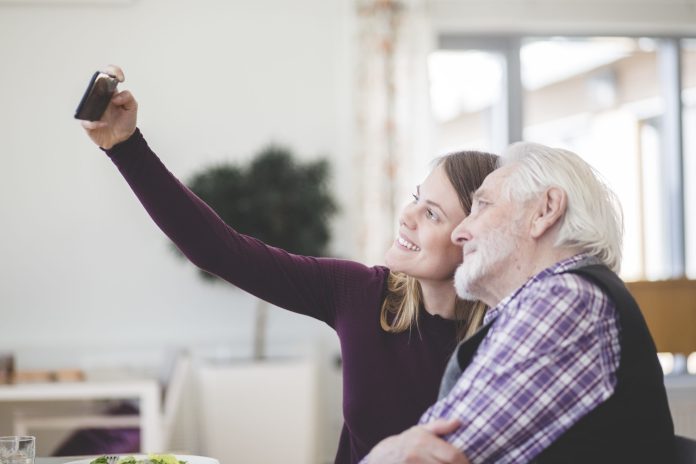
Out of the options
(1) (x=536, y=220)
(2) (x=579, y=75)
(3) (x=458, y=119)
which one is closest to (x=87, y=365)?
(3) (x=458, y=119)

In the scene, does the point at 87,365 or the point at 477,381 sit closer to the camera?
the point at 477,381

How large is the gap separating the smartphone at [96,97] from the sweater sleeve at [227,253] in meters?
0.13

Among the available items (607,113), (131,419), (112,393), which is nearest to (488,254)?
(112,393)

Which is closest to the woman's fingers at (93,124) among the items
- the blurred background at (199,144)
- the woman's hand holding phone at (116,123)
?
the woman's hand holding phone at (116,123)

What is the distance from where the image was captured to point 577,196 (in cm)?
143

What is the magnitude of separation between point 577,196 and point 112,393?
8.11 ft

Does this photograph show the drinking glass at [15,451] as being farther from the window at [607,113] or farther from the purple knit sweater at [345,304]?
the window at [607,113]

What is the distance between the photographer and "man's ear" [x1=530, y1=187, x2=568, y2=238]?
55.9 inches

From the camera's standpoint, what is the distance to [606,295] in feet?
4.14

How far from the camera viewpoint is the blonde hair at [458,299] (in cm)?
178

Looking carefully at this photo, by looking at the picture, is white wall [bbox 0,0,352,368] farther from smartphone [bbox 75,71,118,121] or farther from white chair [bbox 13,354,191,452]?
smartphone [bbox 75,71,118,121]

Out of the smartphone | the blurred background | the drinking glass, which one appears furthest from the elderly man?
the blurred background

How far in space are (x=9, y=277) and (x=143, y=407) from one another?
157 centimetres

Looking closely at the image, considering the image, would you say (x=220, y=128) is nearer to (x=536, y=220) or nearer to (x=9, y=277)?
(x=9, y=277)
